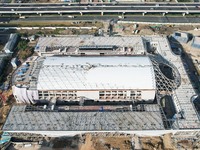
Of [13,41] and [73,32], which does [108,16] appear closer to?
[73,32]

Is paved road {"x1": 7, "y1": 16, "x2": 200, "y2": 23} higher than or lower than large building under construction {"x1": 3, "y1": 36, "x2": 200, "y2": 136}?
higher

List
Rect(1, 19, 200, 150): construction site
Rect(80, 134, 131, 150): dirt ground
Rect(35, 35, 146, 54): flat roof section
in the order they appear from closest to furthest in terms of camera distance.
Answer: Rect(80, 134, 131, 150): dirt ground
Rect(1, 19, 200, 150): construction site
Rect(35, 35, 146, 54): flat roof section

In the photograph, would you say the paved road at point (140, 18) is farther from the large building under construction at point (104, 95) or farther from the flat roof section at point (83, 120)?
the flat roof section at point (83, 120)

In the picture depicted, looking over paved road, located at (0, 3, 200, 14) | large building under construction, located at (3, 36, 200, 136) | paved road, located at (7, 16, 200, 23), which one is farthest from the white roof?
paved road, located at (0, 3, 200, 14)

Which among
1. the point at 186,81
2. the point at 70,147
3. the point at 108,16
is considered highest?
the point at 108,16

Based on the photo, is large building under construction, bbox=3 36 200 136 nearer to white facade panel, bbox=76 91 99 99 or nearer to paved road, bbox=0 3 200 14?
white facade panel, bbox=76 91 99 99

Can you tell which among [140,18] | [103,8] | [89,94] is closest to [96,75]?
[89,94]

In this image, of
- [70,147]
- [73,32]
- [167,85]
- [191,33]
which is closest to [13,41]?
[73,32]
